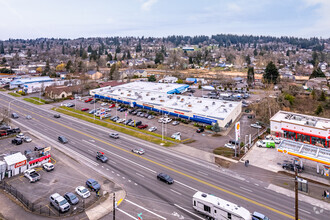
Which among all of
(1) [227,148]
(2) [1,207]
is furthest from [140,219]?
(1) [227,148]

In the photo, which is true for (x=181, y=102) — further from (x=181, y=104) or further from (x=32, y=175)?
(x=32, y=175)

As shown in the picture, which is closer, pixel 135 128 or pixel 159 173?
pixel 159 173

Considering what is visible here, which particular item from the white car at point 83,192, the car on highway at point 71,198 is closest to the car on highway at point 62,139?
the white car at point 83,192

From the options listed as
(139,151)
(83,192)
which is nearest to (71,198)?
(83,192)

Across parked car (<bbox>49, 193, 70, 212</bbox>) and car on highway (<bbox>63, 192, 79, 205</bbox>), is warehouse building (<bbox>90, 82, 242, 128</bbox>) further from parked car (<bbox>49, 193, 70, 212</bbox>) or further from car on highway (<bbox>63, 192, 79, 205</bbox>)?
parked car (<bbox>49, 193, 70, 212</bbox>)

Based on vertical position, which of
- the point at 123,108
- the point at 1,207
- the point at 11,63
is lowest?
the point at 1,207

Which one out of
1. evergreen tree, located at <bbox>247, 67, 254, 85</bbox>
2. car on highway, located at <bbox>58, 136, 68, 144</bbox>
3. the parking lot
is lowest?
the parking lot

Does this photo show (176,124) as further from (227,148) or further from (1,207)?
(1,207)

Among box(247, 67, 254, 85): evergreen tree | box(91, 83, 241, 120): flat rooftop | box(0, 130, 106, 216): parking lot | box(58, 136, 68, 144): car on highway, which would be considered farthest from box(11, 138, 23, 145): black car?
box(247, 67, 254, 85): evergreen tree
